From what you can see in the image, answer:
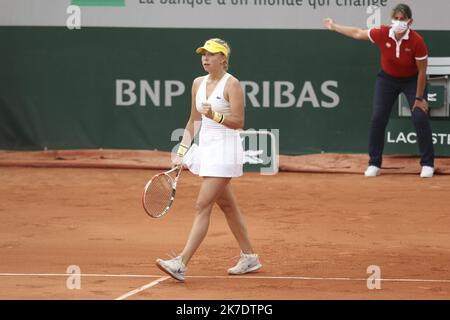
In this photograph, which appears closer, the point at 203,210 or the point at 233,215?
the point at 203,210

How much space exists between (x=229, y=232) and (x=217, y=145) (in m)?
2.48

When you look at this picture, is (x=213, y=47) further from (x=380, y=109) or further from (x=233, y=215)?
(x=380, y=109)

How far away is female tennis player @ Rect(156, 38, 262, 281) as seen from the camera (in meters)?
7.71

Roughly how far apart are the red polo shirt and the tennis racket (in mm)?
5272

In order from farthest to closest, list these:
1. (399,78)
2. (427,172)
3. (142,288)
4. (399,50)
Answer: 1. (427,172)
2. (399,78)
3. (399,50)
4. (142,288)

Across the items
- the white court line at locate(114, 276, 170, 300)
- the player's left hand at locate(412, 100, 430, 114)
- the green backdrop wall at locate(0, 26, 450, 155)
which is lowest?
the white court line at locate(114, 276, 170, 300)

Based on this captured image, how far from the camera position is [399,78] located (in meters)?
12.9

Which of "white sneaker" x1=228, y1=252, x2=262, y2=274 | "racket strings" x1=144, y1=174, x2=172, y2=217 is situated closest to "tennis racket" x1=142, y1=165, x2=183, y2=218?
"racket strings" x1=144, y1=174, x2=172, y2=217

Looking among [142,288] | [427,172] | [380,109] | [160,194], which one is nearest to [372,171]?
[427,172]

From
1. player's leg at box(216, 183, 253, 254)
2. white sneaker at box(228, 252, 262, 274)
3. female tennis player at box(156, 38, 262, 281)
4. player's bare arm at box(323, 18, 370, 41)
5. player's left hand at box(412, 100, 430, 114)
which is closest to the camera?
female tennis player at box(156, 38, 262, 281)

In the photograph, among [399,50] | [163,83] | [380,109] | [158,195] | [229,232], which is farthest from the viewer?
[163,83]

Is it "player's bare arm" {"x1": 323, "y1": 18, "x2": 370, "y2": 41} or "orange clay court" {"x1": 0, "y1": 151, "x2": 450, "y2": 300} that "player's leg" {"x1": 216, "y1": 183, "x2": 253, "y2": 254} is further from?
"player's bare arm" {"x1": 323, "y1": 18, "x2": 370, "y2": 41}

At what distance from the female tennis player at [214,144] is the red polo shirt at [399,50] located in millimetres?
5135

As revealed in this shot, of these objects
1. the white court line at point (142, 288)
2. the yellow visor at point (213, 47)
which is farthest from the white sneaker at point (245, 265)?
the yellow visor at point (213, 47)
